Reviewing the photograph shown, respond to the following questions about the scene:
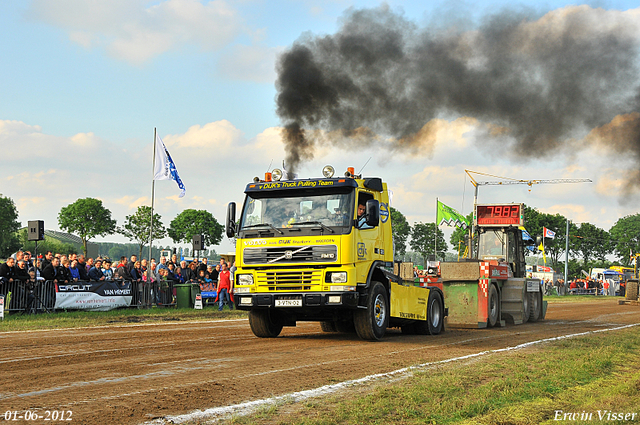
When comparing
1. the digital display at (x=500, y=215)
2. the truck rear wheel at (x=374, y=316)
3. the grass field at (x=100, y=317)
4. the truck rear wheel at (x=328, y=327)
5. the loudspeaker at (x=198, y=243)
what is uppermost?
the digital display at (x=500, y=215)

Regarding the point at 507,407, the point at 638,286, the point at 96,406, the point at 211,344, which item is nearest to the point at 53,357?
the point at 211,344

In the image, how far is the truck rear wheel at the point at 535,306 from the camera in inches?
779

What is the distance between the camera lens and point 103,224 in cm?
8788

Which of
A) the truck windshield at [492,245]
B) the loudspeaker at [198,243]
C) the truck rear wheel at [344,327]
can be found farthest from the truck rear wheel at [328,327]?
the loudspeaker at [198,243]

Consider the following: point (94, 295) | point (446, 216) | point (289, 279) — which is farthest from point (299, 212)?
point (446, 216)

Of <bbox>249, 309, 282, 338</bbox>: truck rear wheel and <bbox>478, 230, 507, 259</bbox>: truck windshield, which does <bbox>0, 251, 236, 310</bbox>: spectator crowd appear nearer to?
<bbox>249, 309, 282, 338</bbox>: truck rear wheel

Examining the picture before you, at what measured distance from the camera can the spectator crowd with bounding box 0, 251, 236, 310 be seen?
1836cm

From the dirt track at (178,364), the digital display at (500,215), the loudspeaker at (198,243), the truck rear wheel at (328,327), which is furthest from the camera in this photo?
the loudspeaker at (198,243)

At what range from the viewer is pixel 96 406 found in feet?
19.7

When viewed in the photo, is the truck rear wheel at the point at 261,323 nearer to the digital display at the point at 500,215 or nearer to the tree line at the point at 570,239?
the digital display at the point at 500,215

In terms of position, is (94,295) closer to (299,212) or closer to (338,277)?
(299,212)

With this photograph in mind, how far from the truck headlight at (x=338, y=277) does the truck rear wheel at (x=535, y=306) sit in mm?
10235

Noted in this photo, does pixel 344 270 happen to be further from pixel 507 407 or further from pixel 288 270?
pixel 507 407

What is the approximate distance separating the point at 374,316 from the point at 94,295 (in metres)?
11.6
